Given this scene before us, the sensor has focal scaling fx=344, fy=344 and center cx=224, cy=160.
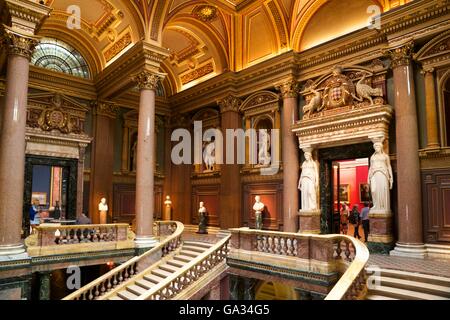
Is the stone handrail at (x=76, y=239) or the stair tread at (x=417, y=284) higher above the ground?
the stone handrail at (x=76, y=239)

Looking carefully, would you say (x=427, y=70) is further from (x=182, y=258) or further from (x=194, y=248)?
(x=182, y=258)

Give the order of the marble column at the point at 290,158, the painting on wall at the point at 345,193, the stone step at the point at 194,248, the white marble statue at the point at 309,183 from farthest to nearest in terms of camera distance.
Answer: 1. the painting on wall at the point at 345,193
2. the marble column at the point at 290,158
3. the white marble statue at the point at 309,183
4. the stone step at the point at 194,248

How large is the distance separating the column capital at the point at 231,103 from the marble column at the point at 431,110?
6887 mm

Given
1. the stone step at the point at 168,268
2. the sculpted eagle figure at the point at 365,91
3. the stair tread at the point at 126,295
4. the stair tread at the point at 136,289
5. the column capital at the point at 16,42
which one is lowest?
the stair tread at the point at 126,295

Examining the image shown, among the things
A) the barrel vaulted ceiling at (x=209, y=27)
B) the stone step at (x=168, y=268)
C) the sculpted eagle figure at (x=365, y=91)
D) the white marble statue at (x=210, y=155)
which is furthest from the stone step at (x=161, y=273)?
the sculpted eagle figure at (x=365, y=91)

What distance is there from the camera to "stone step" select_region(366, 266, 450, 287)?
6188 mm

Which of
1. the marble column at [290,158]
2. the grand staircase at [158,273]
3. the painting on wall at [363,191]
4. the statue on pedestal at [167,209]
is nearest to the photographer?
the grand staircase at [158,273]

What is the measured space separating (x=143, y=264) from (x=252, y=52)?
358 inches

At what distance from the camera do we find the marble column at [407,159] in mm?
8883

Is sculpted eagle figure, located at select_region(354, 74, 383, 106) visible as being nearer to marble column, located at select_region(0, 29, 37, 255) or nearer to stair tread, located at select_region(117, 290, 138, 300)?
stair tread, located at select_region(117, 290, 138, 300)

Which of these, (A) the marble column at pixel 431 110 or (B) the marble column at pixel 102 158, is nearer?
(A) the marble column at pixel 431 110

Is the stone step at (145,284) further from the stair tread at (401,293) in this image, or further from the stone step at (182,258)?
the stair tread at (401,293)
